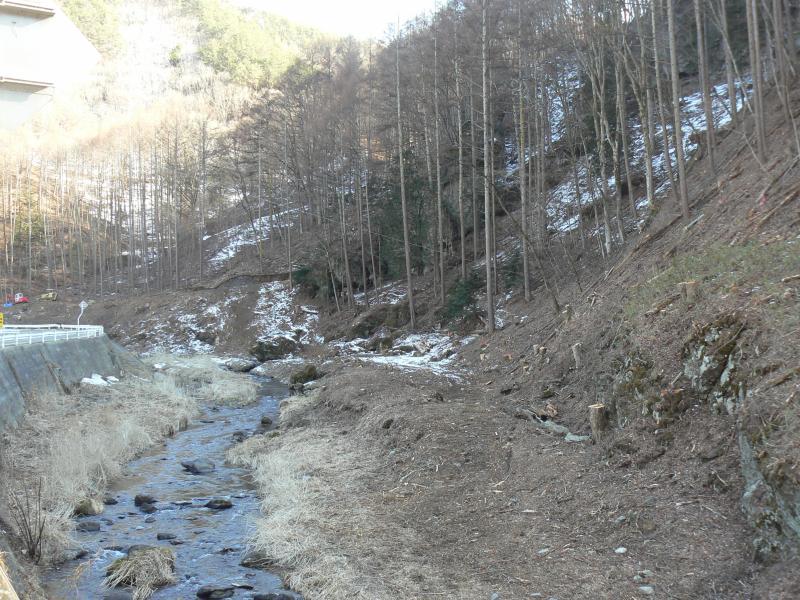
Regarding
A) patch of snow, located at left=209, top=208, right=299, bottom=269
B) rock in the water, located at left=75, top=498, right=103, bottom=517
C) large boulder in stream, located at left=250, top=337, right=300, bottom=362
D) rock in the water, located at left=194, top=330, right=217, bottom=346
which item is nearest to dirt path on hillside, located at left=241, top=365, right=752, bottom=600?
rock in the water, located at left=75, top=498, right=103, bottom=517

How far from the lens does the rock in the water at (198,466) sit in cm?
1135

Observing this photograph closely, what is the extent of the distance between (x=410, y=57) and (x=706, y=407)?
22.6 meters

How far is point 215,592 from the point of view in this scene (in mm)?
6414

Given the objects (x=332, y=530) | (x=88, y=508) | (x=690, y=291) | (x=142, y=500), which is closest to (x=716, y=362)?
(x=690, y=291)

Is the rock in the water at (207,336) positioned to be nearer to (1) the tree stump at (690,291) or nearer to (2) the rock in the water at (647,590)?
(1) the tree stump at (690,291)

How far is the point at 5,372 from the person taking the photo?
1424cm

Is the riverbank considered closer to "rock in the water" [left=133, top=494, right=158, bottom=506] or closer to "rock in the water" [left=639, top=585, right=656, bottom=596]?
"rock in the water" [left=133, top=494, right=158, bottom=506]

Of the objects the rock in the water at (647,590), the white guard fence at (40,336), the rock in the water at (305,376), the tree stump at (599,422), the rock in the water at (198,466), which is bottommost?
the rock in the water at (305,376)

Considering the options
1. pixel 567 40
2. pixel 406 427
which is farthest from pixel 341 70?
pixel 406 427

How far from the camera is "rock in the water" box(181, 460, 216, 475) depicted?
11.4 m

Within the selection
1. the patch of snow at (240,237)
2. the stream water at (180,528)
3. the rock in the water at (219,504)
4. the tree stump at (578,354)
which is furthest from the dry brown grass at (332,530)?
the patch of snow at (240,237)

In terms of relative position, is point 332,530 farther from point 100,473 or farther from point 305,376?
point 305,376

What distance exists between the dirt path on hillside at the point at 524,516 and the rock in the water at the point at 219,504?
115 cm

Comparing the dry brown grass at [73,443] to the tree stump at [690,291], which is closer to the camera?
the dry brown grass at [73,443]
